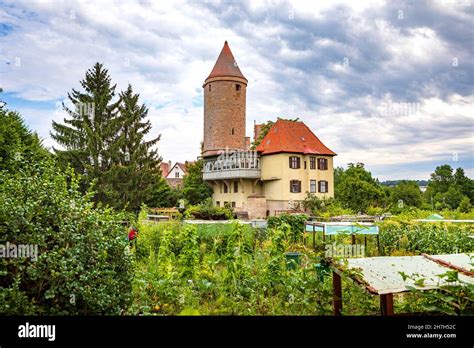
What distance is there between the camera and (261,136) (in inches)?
1121

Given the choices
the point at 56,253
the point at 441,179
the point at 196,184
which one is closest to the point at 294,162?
the point at 196,184

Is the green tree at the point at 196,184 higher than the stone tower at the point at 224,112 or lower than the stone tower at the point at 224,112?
lower

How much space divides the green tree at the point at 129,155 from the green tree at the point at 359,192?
1108cm

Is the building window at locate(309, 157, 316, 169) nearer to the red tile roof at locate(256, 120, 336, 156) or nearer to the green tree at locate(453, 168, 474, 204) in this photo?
the red tile roof at locate(256, 120, 336, 156)

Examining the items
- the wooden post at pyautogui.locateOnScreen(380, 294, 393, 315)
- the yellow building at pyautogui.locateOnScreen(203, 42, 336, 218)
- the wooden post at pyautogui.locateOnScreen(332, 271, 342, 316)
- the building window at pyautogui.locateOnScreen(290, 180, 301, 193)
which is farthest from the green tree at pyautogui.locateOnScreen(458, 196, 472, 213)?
the building window at pyautogui.locateOnScreen(290, 180, 301, 193)

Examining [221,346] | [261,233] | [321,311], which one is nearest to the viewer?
[221,346]

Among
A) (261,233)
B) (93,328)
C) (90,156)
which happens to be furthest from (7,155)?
(261,233)

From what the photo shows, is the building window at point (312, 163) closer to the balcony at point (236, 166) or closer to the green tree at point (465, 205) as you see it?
the balcony at point (236, 166)

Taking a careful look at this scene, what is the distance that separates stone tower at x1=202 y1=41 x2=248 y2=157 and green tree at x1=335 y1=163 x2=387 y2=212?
28.2 feet

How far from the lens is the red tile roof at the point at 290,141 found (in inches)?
1009

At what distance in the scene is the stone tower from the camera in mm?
27141

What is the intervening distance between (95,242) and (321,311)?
1830 mm

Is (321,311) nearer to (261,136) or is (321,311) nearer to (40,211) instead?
(40,211)

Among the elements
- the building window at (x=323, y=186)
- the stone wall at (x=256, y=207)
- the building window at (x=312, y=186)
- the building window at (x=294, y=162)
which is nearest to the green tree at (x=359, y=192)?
the building window at (x=312, y=186)
